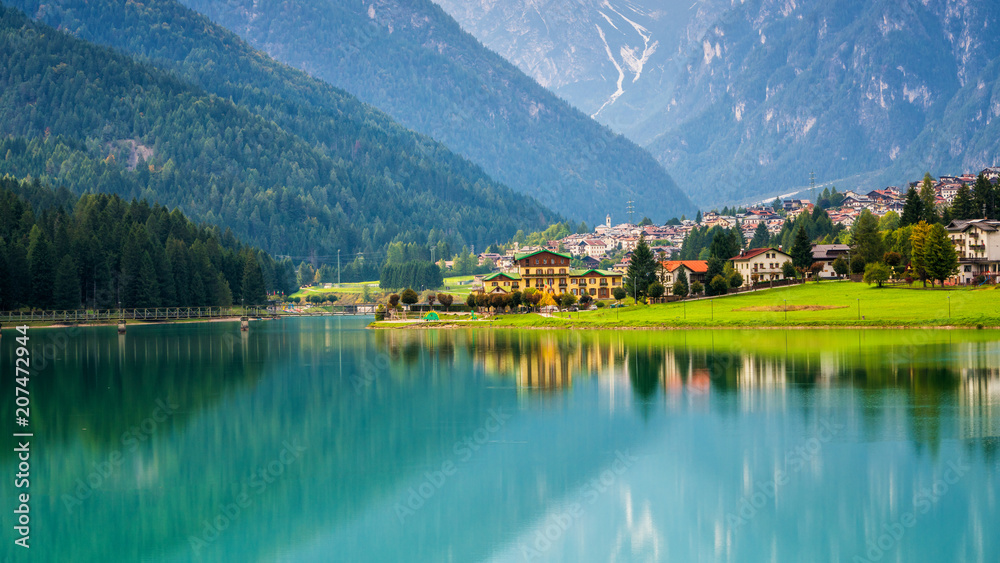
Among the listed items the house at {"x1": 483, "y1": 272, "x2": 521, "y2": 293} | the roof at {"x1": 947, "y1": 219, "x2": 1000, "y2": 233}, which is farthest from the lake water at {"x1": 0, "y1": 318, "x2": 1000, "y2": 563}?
the house at {"x1": 483, "y1": 272, "x2": 521, "y2": 293}

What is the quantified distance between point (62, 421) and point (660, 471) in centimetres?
2584

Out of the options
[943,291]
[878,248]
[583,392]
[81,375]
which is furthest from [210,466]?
[878,248]

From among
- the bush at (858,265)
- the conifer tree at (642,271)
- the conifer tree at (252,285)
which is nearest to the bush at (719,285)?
the conifer tree at (642,271)

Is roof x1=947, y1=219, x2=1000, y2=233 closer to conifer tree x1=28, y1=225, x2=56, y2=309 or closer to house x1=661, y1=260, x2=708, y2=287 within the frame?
house x1=661, y1=260, x2=708, y2=287

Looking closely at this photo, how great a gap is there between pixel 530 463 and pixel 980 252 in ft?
294

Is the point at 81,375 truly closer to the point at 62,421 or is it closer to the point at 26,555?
the point at 62,421

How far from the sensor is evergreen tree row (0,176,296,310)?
118375mm

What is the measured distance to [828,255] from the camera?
438ft

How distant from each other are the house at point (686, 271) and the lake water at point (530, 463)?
7665cm

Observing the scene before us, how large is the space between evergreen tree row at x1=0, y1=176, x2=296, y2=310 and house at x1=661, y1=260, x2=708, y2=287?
213 feet

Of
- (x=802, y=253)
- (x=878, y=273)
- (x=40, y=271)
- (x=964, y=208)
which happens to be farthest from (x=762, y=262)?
(x=40, y=271)

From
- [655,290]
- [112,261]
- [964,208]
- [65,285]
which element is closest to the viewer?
[655,290]

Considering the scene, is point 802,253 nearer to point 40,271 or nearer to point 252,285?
point 252,285

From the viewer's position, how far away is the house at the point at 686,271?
5423 inches
